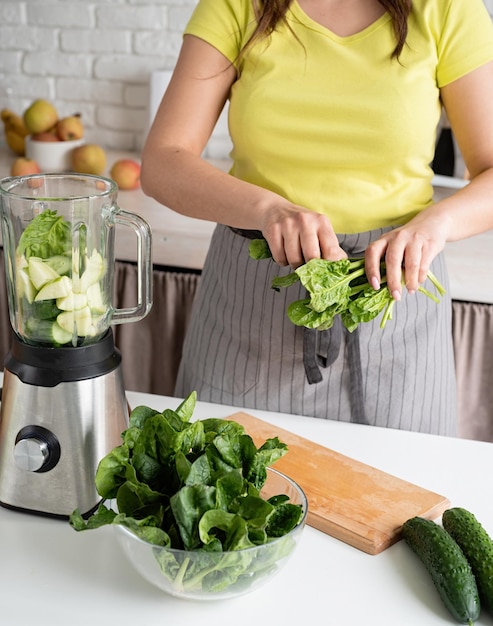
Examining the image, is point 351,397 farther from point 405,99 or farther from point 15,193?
point 15,193

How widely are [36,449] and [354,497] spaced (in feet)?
1.22

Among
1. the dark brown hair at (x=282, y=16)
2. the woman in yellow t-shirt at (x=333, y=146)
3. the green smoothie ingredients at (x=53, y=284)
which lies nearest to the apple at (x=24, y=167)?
the woman in yellow t-shirt at (x=333, y=146)

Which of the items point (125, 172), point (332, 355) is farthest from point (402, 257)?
point (125, 172)

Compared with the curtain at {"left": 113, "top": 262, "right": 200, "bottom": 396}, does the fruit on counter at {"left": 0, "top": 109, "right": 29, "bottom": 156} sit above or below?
above

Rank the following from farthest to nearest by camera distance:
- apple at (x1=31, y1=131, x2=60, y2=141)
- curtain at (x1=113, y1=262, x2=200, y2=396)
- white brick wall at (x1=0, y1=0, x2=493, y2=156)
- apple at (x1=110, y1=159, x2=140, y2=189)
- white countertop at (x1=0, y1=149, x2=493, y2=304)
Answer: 1. white brick wall at (x1=0, y1=0, x2=493, y2=156)
2. apple at (x1=31, y1=131, x2=60, y2=141)
3. apple at (x1=110, y1=159, x2=140, y2=189)
4. curtain at (x1=113, y1=262, x2=200, y2=396)
5. white countertop at (x1=0, y1=149, x2=493, y2=304)

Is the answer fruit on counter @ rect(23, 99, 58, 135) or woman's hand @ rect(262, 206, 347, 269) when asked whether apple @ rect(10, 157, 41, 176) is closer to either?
fruit on counter @ rect(23, 99, 58, 135)

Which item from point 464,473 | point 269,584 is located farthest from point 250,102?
point 269,584

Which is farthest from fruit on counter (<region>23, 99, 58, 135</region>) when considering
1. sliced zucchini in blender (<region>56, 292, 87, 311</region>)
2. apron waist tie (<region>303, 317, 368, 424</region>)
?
sliced zucchini in blender (<region>56, 292, 87, 311</region>)

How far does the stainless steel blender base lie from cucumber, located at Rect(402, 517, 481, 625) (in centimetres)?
35

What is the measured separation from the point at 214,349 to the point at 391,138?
46 cm

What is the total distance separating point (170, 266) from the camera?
6.85 ft

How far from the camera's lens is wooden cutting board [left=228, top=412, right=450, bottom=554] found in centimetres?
91

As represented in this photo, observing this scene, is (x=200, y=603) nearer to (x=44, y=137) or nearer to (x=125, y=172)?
(x=125, y=172)

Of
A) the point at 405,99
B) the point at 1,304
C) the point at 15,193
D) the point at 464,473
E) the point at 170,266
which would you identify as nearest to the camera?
the point at 15,193
